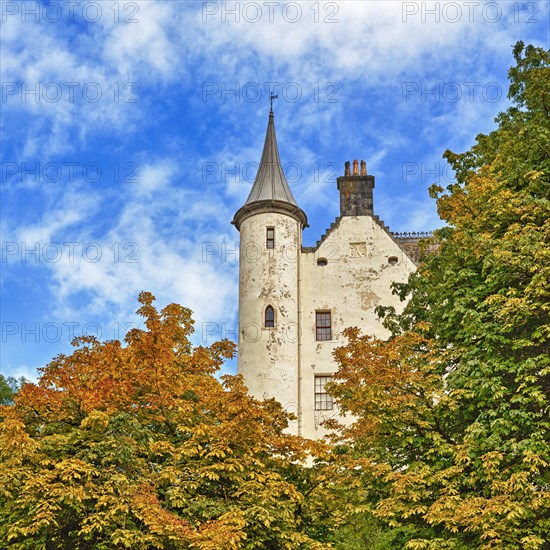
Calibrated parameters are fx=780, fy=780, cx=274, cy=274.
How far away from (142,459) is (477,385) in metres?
7.03

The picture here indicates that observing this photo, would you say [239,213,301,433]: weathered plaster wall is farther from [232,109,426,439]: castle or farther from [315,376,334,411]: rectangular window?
[315,376,334,411]: rectangular window

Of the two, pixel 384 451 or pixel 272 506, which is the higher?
pixel 384 451

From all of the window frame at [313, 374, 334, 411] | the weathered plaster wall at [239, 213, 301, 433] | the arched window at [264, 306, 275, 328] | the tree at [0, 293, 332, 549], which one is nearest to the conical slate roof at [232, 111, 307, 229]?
the weathered plaster wall at [239, 213, 301, 433]

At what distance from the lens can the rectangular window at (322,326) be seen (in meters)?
38.1

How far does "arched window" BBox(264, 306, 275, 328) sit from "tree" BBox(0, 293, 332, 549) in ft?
61.6

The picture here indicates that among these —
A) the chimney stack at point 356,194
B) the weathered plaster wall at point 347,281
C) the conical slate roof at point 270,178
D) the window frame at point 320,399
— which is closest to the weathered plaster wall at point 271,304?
the weathered plaster wall at point 347,281

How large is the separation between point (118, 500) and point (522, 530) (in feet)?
25.0

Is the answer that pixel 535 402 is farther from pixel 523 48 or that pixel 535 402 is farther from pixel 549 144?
pixel 523 48

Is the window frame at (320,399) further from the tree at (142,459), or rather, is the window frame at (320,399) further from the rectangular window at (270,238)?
the tree at (142,459)

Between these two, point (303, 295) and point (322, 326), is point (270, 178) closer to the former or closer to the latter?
point (303, 295)

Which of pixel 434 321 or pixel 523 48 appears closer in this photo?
pixel 434 321

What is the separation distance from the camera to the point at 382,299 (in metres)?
38.3

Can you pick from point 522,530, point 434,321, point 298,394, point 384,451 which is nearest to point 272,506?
point 384,451

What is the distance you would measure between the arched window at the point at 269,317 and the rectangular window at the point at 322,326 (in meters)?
2.31
